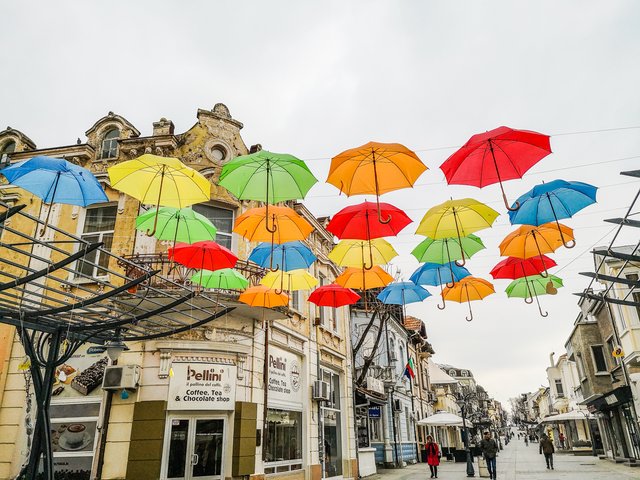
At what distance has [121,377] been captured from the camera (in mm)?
10758

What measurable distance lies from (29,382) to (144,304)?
11.9ft

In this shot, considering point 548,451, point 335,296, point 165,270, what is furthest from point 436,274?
point 548,451

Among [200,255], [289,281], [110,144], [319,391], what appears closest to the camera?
[200,255]

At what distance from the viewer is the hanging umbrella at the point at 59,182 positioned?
688 cm

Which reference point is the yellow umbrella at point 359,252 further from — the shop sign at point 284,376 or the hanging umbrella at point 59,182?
the shop sign at point 284,376

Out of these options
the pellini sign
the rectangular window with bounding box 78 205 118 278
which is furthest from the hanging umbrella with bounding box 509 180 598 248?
the rectangular window with bounding box 78 205 118 278

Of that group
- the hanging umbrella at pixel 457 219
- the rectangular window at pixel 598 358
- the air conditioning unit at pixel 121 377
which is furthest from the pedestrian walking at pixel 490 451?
the rectangular window at pixel 598 358

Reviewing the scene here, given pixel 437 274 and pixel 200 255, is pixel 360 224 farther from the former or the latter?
pixel 200 255

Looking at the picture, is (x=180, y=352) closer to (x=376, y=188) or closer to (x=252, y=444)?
(x=252, y=444)

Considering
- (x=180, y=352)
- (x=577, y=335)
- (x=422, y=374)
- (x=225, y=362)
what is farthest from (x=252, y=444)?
(x=422, y=374)

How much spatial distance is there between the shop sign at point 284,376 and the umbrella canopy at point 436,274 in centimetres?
563

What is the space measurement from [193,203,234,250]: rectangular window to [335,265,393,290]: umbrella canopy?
16.3 ft

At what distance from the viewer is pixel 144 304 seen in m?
11.5

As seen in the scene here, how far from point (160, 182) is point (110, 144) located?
8.26m
